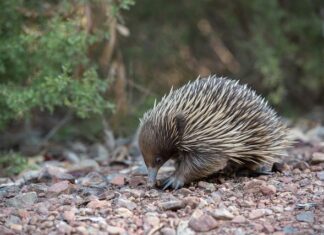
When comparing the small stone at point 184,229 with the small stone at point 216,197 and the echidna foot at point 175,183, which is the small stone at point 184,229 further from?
the echidna foot at point 175,183

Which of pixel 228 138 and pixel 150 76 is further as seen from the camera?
pixel 150 76

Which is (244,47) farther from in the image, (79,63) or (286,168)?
(286,168)

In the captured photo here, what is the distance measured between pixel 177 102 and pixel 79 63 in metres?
1.86

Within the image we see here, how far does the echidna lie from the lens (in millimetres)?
4797

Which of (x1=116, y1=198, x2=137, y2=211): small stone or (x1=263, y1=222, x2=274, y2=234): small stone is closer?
(x1=263, y1=222, x2=274, y2=234): small stone

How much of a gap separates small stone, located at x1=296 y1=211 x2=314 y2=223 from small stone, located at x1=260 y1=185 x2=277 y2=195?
0.44 m

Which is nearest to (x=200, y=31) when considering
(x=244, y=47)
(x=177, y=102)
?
(x=244, y=47)

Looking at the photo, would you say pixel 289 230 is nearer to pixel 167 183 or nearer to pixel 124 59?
pixel 167 183

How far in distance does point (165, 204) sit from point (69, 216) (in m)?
0.59

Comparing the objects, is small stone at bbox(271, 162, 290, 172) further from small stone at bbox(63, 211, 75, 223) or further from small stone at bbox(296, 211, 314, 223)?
small stone at bbox(63, 211, 75, 223)

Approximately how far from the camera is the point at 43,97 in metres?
5.89

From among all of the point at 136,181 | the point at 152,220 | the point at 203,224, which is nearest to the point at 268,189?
the point at 203,224

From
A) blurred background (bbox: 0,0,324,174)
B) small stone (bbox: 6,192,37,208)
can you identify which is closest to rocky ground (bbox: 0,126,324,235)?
small stone (bbox: 6,192,37,208)

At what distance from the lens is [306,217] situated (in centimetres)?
389
